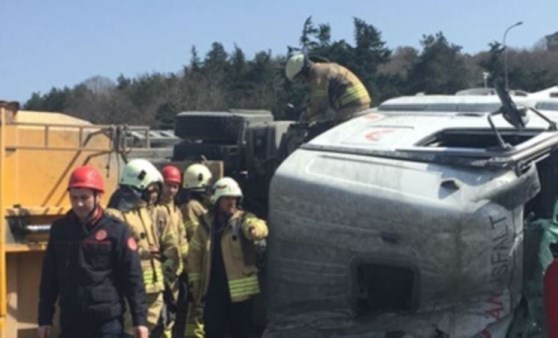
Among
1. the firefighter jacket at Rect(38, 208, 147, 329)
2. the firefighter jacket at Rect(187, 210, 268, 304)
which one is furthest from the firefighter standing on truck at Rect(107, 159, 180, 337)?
the firefighter jacket at Rect(38, 208, 147, 329)

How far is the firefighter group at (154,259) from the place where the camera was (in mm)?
4801

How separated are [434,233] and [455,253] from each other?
15cm

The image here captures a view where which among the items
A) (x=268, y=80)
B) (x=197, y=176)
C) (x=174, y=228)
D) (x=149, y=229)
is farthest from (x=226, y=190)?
(x=268, y=80)

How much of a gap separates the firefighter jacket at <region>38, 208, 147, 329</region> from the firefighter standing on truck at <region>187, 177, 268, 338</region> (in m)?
1.29

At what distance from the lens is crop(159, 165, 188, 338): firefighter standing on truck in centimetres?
618

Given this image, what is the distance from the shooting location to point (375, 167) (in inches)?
212

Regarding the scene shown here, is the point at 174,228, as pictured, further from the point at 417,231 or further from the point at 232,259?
the point at 417,231

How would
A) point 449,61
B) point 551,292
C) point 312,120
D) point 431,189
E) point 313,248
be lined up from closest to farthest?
1. point 551,292
2. point 431,189
3. point 313,248
4. point 312,120
5. point 449,61

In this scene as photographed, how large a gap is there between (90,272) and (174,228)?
1.45m

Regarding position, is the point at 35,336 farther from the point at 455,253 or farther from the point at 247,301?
the point at 455,253

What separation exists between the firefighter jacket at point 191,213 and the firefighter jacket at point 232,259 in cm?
33

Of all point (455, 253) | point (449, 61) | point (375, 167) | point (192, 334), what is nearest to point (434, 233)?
point (455, 253)

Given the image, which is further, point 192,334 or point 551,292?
point 192,334

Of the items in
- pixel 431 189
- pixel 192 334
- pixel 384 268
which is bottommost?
pixel 192 334
